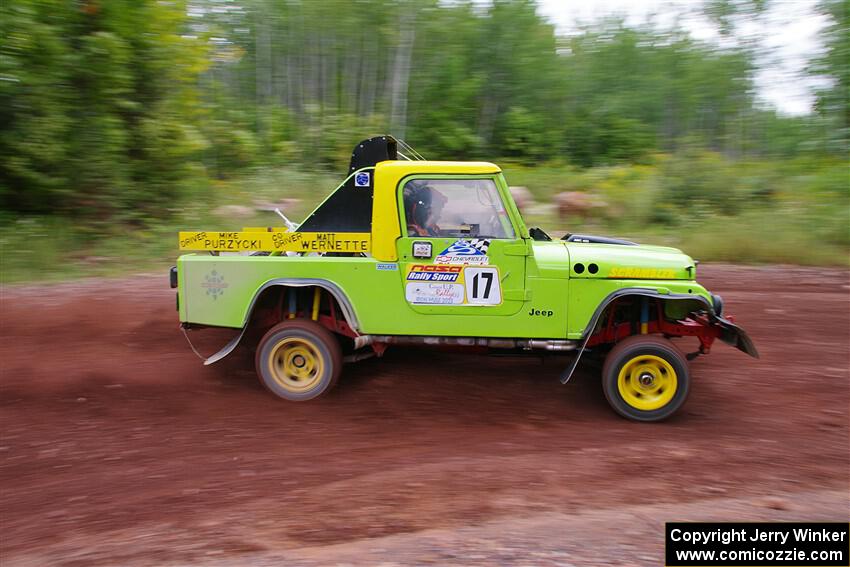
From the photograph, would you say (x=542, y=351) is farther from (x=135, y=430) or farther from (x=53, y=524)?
(x=53, y=524)

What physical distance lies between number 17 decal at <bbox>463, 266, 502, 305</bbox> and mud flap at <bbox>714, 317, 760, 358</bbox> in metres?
1.79

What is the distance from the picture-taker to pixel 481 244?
5312 mm

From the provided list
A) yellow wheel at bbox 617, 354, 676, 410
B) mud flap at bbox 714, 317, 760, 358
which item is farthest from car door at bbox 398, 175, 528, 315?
mud flap at bbox 714, 317, 760, 358

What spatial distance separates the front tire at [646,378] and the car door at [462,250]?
0.94 m

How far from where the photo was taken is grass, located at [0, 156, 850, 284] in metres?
10.5

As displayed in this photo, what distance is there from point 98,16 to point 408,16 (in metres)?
9.79

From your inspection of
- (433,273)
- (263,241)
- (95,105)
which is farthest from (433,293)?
(95,105)

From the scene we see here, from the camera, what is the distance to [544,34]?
20.7 m

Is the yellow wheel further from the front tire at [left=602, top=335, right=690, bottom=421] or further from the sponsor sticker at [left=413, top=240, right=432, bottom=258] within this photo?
the sponsor sticker at [left=413, top=240, right=432, bottom=258]

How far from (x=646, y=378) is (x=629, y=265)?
0.92 m

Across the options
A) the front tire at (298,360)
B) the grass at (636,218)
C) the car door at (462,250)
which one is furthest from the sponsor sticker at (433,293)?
the grass at (636,218)

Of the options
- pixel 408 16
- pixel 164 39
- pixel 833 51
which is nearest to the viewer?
pixel 164 39

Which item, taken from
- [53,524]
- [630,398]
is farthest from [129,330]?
[630,398]

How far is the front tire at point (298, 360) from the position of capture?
562 cm
